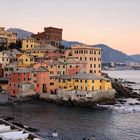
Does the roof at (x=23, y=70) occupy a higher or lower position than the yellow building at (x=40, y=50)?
lower

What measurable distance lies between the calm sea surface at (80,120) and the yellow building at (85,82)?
22.1ft

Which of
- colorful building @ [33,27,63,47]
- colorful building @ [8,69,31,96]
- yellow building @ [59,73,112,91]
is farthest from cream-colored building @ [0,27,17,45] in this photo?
yellow building @ [59,73,112,91]

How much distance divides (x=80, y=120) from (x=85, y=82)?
20.0 m

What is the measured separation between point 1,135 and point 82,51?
56.7m

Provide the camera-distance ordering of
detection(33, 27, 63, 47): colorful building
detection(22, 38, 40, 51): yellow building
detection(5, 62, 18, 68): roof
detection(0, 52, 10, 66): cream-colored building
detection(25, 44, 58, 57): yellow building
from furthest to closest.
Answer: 1. detection(33, 27, 63, 47): colorful building
2. detection(22, 38, 40, 51): yellow building
3. detection(25, 44, 58, 57): yellow building
4. detection(0, 52, 10, 66): cream-colored building
5. detection(5, 62, 18, 68): roof

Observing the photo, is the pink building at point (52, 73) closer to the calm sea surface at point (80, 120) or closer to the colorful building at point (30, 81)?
the colorful building at point (30, 81)

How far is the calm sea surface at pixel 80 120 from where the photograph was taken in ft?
181

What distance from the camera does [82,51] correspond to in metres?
100

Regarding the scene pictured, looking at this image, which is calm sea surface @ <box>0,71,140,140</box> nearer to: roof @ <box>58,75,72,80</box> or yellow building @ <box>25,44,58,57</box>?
roof @ <box>58,75,72,80</box>

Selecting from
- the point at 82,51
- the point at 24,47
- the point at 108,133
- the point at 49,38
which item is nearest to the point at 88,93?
the point at 82,51

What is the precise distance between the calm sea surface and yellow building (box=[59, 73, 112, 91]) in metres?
6.74

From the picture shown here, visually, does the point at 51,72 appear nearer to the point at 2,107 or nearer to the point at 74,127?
the point at 2,107

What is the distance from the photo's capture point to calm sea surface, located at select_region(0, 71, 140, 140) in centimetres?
5528

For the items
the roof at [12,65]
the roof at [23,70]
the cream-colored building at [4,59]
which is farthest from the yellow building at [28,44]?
the roof at [23,70]
